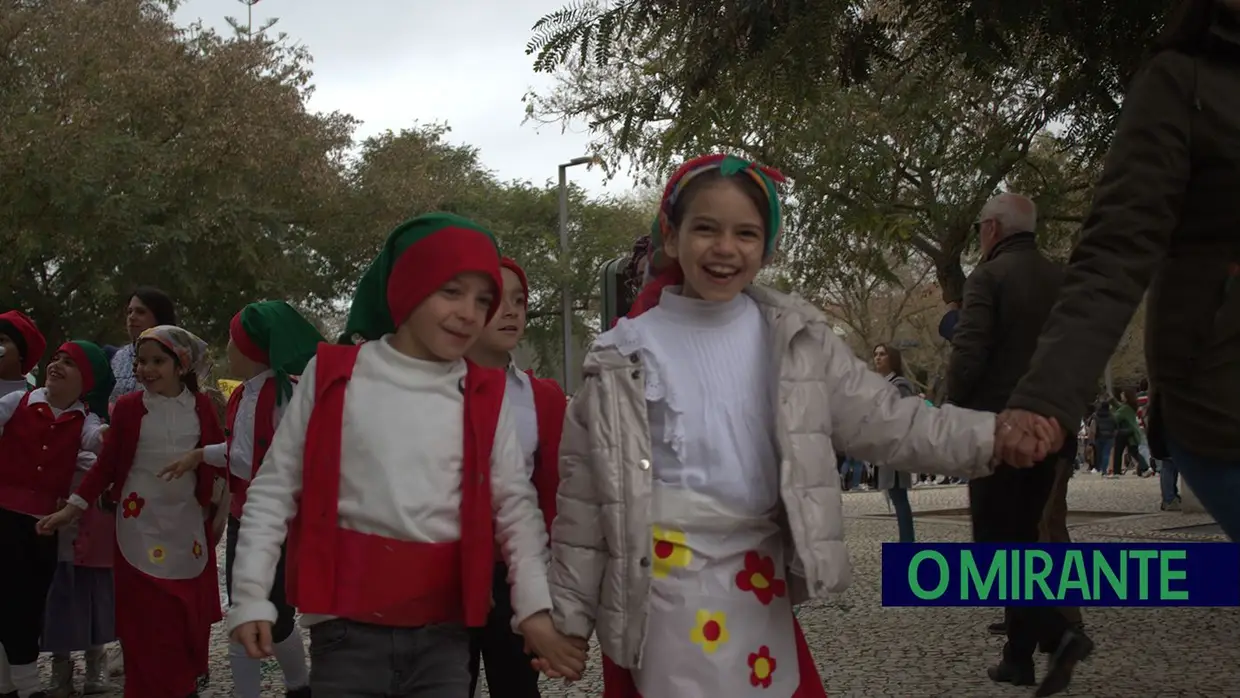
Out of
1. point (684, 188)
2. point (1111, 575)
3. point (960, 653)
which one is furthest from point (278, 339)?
point (960, 653)

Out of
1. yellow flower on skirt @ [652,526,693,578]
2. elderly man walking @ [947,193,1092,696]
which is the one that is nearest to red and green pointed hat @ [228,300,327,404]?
yellow flower on skirt @ [652,526,693,578]

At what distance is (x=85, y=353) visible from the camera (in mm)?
6965

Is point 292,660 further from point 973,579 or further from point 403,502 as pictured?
point 973,579

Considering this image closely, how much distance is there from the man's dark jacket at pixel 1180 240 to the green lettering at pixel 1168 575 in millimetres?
405

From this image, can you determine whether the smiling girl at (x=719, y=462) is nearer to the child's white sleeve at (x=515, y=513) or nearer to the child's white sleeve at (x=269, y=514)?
the child's white sleeve at (x=515, y=513)

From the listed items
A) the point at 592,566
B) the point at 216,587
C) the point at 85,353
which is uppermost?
the point at 85,353

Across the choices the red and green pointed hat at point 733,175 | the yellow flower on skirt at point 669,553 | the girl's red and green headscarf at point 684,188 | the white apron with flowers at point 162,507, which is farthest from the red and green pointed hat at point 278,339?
the yellow flower on skirt at point 669,553

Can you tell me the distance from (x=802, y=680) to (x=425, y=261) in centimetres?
134

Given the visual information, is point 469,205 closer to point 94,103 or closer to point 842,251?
point 94,103

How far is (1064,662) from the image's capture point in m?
5.07

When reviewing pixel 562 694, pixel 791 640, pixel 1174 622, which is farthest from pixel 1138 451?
pixel 791 640

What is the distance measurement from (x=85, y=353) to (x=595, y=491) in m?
4.80

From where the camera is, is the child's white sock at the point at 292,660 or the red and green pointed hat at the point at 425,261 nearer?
the red and green pointed hat at the point at 425,261

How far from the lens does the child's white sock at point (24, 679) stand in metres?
6.36
